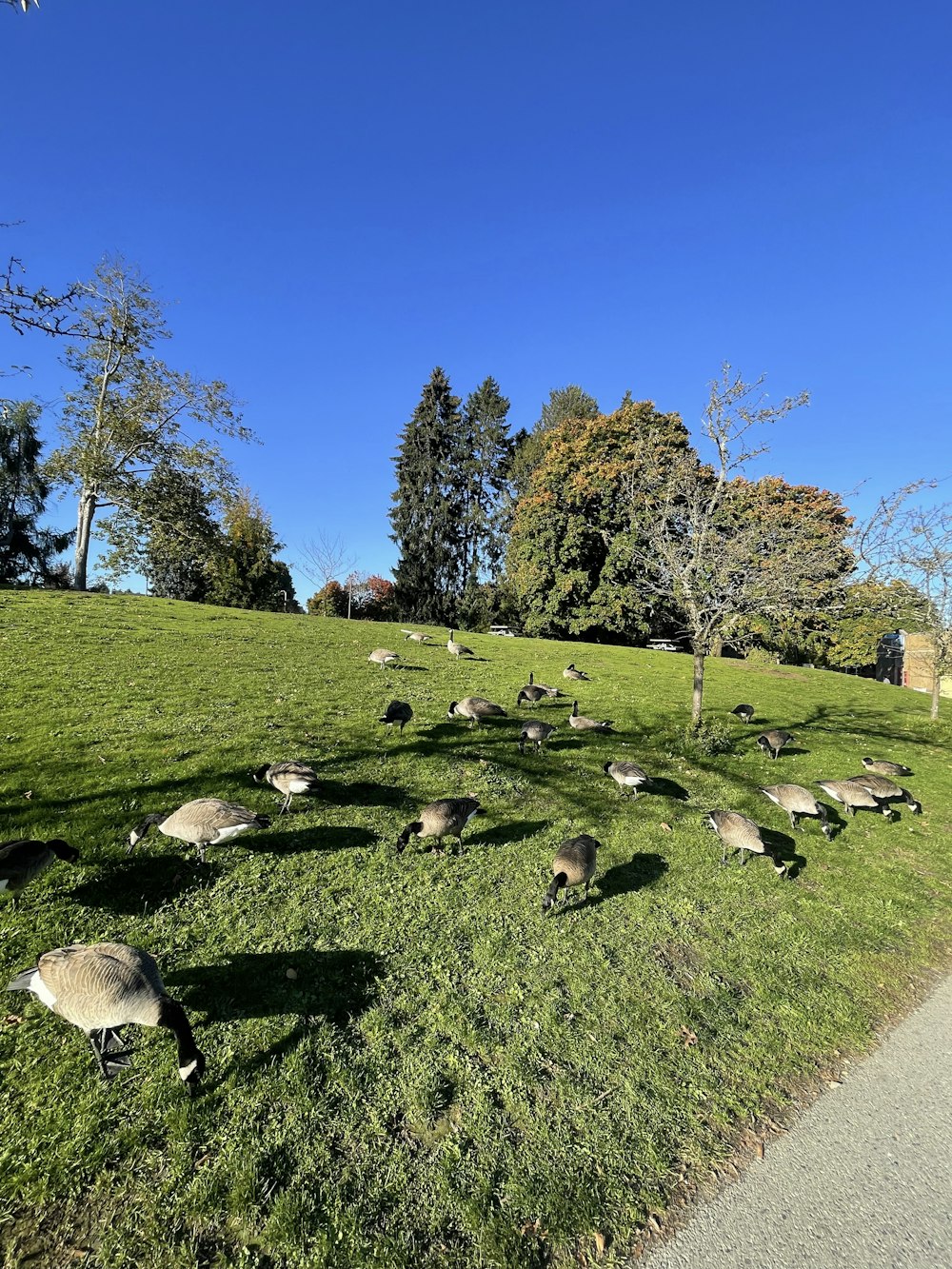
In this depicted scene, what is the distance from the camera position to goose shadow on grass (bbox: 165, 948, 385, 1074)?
4737mm

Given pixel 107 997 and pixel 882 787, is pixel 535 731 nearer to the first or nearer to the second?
pixel 882 787

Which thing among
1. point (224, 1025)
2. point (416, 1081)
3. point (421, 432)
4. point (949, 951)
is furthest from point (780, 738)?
point (421, 432)

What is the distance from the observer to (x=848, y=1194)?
12.9 feet

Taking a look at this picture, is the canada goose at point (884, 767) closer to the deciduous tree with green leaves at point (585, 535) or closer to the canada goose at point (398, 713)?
the canada goose at point (398, 713)

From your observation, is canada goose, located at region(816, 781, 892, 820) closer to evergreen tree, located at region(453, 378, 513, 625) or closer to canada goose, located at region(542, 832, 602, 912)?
canada goose, located at region(542, 832, 602, 912)

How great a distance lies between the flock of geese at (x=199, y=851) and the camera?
13.2 ft

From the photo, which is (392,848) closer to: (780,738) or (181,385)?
(780,738)

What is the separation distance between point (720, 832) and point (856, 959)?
6.96 feet

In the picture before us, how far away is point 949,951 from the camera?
23.8ft

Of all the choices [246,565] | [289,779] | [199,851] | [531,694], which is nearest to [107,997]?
[199,851]

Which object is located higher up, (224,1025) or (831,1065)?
(224,1025)

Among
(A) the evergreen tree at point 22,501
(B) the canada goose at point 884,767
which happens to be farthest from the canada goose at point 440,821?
(A) the evergreen tree at point 22,501

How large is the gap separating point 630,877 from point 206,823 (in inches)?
232

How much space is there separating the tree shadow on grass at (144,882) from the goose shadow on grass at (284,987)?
4.01ft
